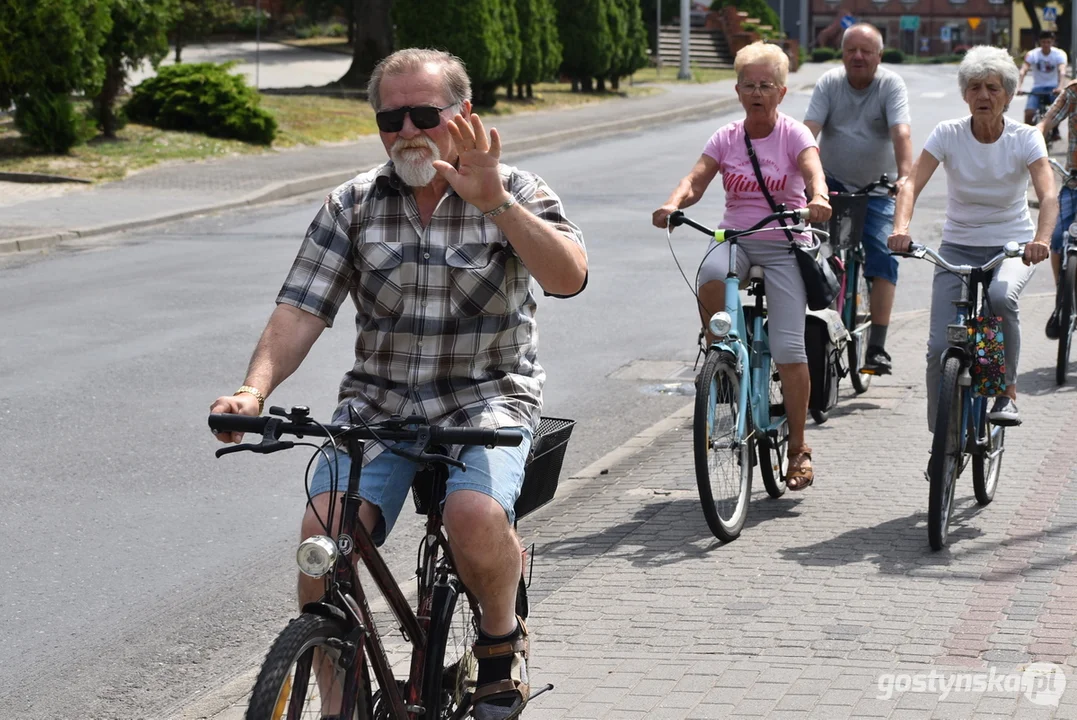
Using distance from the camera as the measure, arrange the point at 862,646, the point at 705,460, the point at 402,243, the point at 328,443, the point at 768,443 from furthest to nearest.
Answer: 1. the point at 768,443
2. the point at 705,460
3. the point at 862,646
4. the point at 402,243
5. the point at 328,443

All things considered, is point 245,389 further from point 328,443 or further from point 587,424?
point 587,424

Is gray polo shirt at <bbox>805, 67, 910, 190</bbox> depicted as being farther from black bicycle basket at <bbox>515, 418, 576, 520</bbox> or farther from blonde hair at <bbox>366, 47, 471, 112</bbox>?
blonde hair at <bbox>366, 47, 471, 112</bbox>

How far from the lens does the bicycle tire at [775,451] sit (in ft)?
22.4

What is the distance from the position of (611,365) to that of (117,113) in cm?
A: 1614

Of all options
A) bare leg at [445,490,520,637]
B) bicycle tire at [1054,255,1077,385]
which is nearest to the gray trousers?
bicycle tire at [1054,255,1077,385]

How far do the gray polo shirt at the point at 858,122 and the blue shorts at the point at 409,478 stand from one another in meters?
5.60

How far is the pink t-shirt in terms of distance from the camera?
692 centimetres

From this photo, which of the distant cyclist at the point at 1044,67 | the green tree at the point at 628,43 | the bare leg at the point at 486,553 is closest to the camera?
the bare leg at the point at 486,553

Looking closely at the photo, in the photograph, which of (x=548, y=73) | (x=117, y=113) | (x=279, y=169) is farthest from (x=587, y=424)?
(x=548, y=73)

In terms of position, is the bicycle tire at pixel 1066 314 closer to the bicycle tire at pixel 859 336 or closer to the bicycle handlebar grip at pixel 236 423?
the bicycle tire at pixel 859 336

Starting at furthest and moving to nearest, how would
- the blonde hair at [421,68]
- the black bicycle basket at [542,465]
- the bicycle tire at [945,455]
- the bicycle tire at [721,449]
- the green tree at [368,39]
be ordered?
the green tree at [368,39] < the bicycle tire at [721,449] < the bicycle tire at [945,455] < the black bicycle basket at [542,465] < the blonde hair at [421,68]

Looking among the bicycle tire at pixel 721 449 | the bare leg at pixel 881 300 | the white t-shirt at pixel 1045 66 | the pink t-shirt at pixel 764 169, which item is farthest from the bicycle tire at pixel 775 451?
the white t-shirt at pixel 1045 66

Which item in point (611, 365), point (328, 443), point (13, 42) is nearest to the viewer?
point (328, 443)

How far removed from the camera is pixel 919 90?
4691 centimetres
